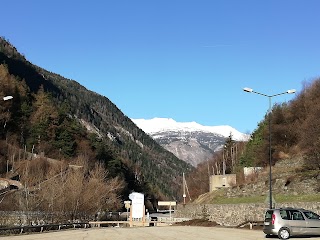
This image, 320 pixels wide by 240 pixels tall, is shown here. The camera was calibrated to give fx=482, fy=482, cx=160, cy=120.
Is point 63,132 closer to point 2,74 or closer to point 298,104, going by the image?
point 2,74

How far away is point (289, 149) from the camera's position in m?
84.2

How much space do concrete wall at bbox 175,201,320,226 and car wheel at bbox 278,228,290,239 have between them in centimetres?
1562

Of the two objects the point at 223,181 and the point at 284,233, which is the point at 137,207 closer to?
the point at 223,181

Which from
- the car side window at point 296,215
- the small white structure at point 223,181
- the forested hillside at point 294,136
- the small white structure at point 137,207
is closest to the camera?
the car side window at point 296,215

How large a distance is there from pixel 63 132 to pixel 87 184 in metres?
49.5

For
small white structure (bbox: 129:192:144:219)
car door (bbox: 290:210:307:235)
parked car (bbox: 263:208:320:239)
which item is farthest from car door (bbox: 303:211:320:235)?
small white structure (bbox: 129:192:144:219)

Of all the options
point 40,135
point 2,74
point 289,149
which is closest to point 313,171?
point 289,149

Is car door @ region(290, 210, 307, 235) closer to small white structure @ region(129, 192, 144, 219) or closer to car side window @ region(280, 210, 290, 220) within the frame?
car side window @ region(280, 210, 290, 220)

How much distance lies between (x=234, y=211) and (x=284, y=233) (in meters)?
27.4

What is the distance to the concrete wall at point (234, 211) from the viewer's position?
145 feet

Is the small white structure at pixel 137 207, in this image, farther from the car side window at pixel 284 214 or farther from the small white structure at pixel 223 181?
the car side window at pixel 284 214

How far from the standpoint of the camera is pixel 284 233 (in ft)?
88.6

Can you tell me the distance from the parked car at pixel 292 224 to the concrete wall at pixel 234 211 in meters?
14.9

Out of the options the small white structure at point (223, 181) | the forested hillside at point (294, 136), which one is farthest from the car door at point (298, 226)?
the small white structure at point (223, 181)
